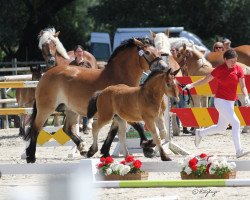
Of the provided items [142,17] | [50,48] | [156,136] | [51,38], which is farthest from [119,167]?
[142,17]

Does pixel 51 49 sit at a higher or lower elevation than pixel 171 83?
lower

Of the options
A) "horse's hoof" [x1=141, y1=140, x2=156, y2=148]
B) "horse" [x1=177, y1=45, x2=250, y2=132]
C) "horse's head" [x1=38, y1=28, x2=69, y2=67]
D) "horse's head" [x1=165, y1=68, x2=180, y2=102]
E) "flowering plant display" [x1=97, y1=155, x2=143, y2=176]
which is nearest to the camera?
"flowering plant display" [x1=97, y1=155, x2=143, y2=176]

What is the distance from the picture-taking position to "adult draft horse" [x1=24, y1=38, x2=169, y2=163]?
12.8 meters

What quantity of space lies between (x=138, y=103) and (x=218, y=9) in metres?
28.1

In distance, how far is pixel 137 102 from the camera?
38.0ft

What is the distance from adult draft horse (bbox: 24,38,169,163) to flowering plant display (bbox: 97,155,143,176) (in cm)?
327

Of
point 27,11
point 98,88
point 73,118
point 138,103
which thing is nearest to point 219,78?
point 138,103

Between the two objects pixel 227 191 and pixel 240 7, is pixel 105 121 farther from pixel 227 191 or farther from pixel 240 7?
pixel 240 7

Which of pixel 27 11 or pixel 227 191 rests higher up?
pixel 227 191

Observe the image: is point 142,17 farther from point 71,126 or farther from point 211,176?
point 211,176

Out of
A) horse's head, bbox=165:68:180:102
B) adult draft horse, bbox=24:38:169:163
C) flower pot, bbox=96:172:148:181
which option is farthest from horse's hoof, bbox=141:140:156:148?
flower pot, bbox=96:172:148:181

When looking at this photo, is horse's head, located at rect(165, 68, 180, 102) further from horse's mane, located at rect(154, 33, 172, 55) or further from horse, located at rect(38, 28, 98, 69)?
horse, located at rect(38, 28, 98, 69)

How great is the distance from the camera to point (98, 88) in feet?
42.7

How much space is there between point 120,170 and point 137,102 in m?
2.23
